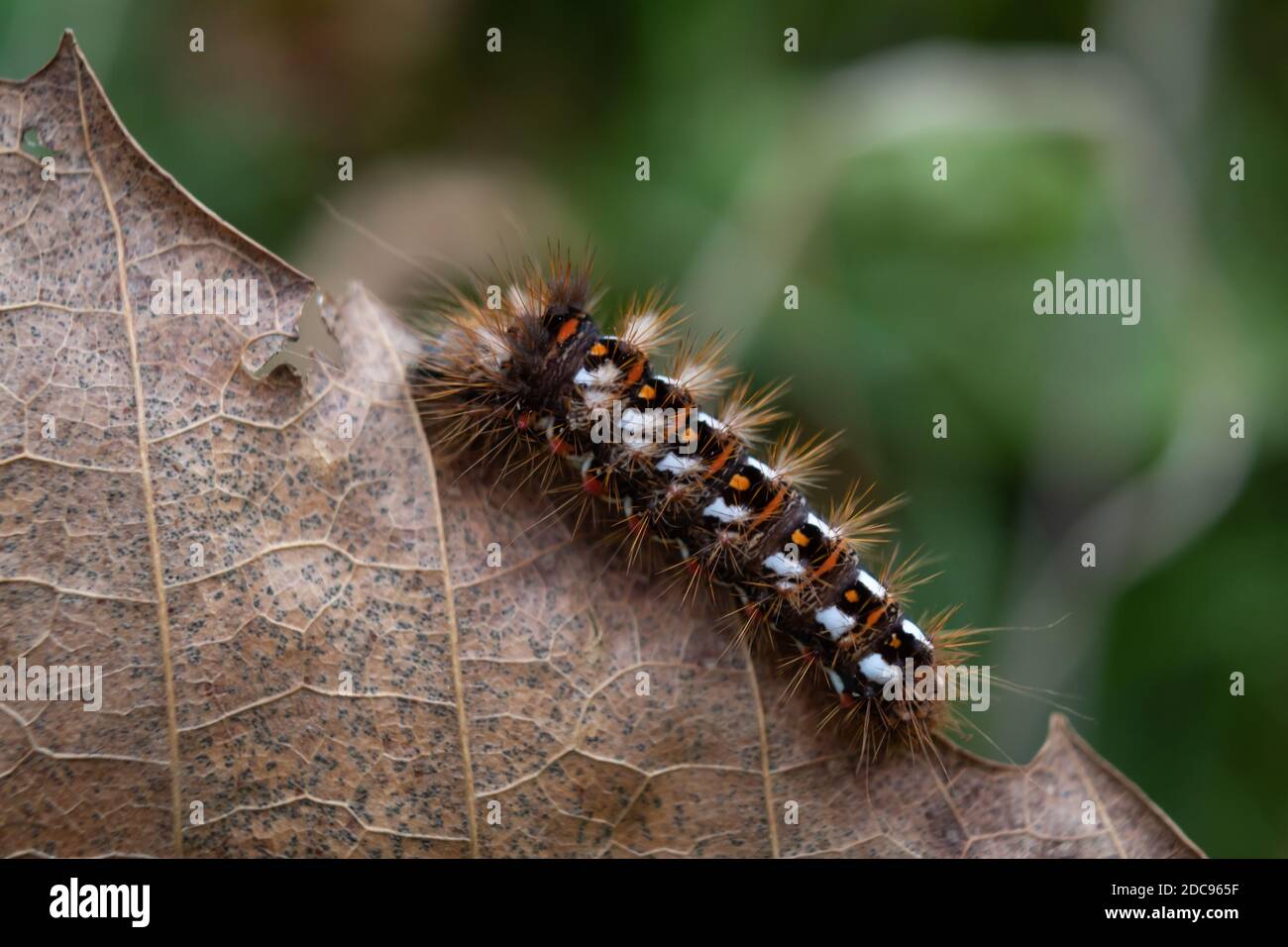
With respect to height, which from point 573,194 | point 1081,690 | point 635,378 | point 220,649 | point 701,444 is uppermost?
point 573,194

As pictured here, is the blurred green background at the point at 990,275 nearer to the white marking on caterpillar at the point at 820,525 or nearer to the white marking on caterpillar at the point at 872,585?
the white marking on caterpillar at the point at 872,585

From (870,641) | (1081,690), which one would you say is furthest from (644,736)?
(1081,690)

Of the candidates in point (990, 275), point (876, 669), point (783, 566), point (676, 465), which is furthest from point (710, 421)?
point (990, 275)

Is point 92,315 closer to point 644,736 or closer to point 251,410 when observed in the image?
point 251,410

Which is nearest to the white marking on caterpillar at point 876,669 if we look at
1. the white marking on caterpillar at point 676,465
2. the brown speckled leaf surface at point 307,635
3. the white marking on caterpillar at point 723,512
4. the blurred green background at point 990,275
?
the brown speckled leaf surface at point 307,635

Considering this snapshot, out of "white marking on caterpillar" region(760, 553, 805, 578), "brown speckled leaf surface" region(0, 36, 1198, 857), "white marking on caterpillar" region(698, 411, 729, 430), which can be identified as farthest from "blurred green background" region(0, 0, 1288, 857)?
"brown speckled leaf surface" region(0, 36, 1198, 857)

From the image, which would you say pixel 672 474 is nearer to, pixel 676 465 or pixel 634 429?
pixel 676 465
